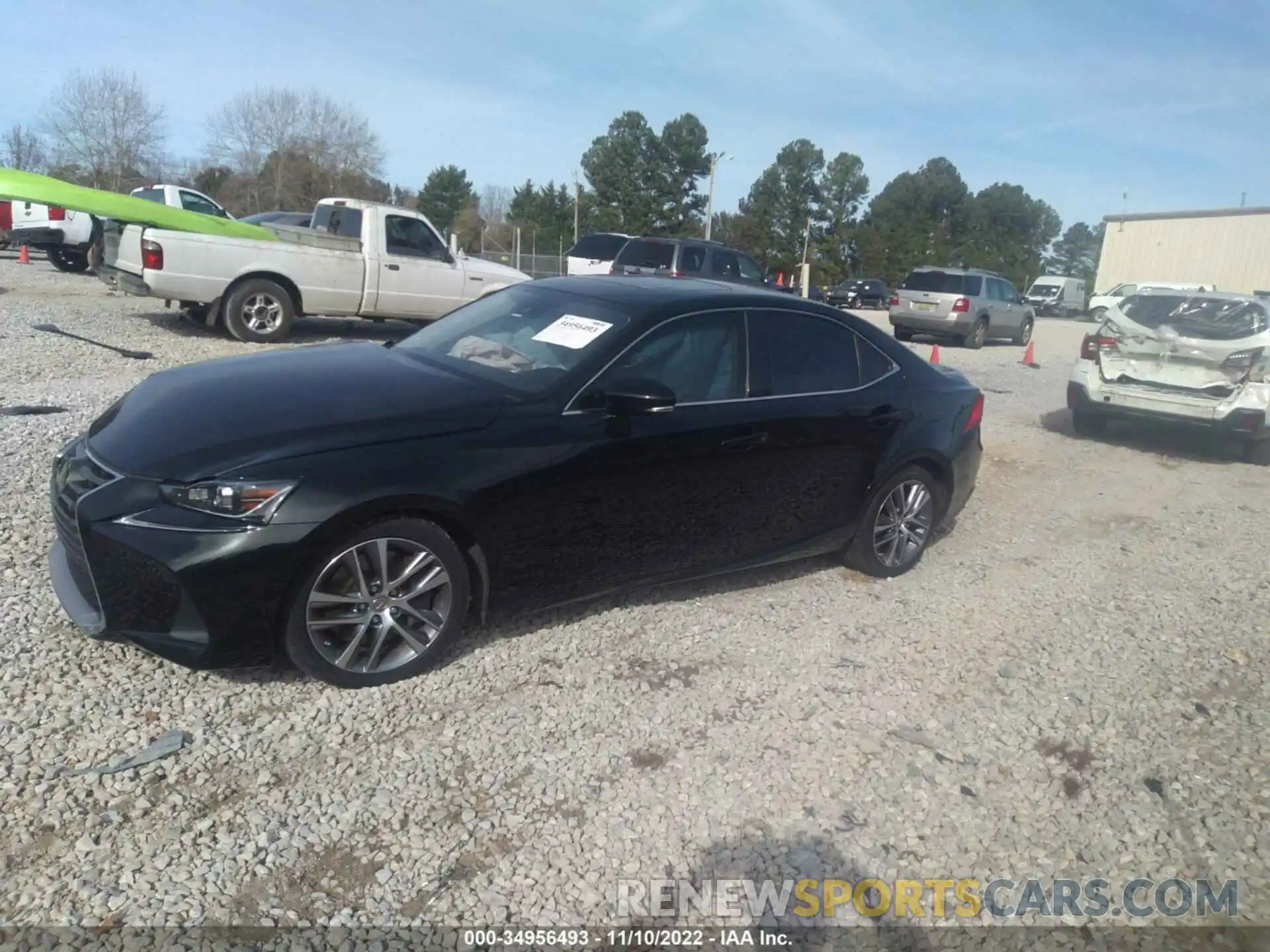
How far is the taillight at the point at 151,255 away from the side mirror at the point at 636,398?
8.42 metres

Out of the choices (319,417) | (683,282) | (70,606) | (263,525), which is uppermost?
(683,282)

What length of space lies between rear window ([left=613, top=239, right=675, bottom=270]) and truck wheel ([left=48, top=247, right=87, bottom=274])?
10691 mm

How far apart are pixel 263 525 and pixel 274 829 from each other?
0.99 m

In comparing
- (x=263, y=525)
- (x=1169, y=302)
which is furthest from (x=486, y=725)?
(x=1169, y=302)

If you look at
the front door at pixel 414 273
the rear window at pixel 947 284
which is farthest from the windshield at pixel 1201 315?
the rear window at pixel 947 284

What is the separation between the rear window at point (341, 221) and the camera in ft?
40.3

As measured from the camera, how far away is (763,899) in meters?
2.71

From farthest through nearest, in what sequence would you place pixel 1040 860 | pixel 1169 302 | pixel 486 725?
1. pixel 1169 302
2. pixel 486 725
3. pixel 1040 860

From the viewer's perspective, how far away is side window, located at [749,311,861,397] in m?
4.62

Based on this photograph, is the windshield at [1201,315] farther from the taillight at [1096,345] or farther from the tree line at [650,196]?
the tree line at [650,196]

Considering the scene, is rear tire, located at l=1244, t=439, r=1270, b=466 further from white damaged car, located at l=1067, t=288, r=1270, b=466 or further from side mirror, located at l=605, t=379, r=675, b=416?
side mirror, located at l=605, t=379, r=675, b=416

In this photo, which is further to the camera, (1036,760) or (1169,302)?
(1169,302)

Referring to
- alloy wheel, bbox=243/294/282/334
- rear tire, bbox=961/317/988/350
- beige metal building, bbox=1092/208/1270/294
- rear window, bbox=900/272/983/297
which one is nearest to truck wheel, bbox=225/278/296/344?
alloy wheel, bbox=243/294/282/334

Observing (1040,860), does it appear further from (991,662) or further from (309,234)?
(309,234)
